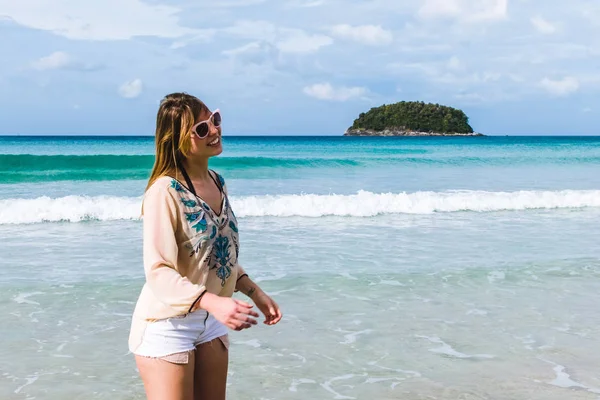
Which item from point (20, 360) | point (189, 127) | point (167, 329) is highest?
point (189, 127)

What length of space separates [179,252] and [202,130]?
469mm

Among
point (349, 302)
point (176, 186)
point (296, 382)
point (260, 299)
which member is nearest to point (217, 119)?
point (176, 186)

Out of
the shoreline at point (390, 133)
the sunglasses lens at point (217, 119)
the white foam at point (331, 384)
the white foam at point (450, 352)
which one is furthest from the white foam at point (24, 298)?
the shoreline at point (390, 133)

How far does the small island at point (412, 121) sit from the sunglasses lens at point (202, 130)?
128 meters

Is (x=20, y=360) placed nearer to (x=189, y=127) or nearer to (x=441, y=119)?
(x=189, y=127)

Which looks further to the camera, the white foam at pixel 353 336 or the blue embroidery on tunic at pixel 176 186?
the white foam at pixel 353 336

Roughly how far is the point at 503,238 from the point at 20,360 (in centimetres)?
838

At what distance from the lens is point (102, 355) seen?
5578 millimetres

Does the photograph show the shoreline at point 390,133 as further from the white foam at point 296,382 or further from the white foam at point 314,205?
the white foam at point 296,382

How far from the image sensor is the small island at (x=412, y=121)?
13000 cm

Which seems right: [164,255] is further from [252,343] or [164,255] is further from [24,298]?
[24,298]

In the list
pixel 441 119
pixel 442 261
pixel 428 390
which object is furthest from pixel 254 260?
pixel 441 119

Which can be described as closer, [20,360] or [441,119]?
[20,360]

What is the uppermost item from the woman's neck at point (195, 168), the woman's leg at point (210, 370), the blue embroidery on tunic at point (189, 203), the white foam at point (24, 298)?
the woman's neck at point (195, 168)
